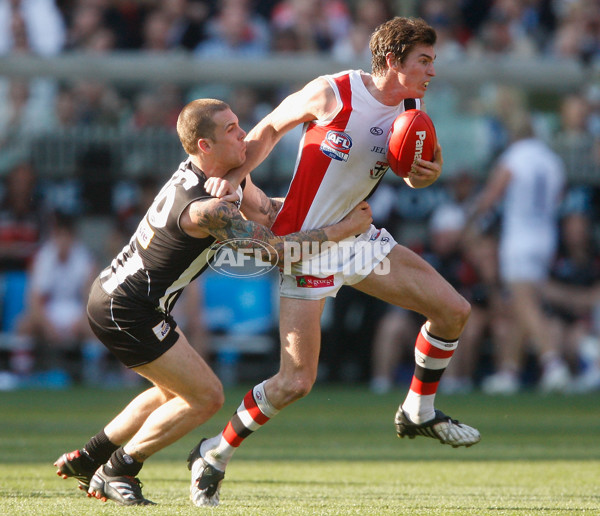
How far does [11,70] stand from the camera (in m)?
12.2

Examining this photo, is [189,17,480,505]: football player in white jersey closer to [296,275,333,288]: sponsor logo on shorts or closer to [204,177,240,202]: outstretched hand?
[296,275,333,288]: sponsor logo on shorts

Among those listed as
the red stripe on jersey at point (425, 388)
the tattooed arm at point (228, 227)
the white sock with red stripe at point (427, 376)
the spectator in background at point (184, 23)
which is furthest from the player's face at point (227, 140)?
the spectator in background at point (184, 23)

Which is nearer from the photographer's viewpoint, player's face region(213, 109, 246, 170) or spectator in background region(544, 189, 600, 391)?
player's face region(213, 109, 246, 170)

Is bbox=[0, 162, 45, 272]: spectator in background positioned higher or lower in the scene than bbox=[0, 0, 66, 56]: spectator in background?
lower

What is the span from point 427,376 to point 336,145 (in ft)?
4.73

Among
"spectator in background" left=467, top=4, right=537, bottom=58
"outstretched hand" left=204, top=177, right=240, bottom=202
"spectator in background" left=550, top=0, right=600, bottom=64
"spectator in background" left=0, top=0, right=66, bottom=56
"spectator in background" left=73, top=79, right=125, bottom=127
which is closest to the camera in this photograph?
"outstretched hand" left=204, top=177, right=240, bottom=202

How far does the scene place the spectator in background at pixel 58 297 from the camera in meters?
11.9

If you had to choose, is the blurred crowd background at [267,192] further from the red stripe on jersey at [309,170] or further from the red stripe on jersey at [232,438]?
the red stripe on jersey at [232,438]

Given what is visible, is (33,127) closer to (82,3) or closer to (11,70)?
(11,70)

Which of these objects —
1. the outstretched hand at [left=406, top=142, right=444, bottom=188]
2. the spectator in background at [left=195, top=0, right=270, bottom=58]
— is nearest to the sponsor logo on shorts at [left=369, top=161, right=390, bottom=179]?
the outstretched hand at [left=406, top=142, right=444, bottom=188]

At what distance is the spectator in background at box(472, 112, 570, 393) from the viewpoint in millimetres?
11172

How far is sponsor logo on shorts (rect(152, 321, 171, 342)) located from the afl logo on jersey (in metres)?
1.27

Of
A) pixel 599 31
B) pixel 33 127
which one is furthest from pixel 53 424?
pixel 599 31


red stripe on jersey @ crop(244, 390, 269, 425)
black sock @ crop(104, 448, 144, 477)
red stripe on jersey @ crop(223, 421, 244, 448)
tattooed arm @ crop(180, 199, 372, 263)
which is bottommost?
black sock @ crop(104, 448, 144, 477)
